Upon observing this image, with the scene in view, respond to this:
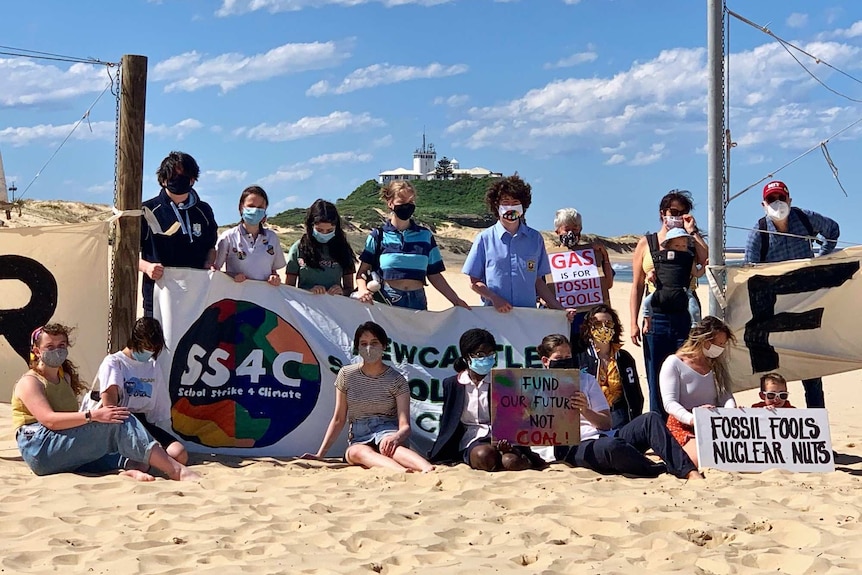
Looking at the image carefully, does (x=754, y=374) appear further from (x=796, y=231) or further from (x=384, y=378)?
(x=384, y=378)

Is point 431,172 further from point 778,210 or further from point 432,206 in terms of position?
point 778,210

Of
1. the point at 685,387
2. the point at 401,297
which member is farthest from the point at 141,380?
the point at 685,387

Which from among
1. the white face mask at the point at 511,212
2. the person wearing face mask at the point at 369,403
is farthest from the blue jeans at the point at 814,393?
the person wearing face mask at the point at 369,403

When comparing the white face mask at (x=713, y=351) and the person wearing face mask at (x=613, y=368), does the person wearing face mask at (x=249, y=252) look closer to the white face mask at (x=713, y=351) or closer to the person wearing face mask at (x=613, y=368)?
the person wearing face mask at (x=613, y=368)

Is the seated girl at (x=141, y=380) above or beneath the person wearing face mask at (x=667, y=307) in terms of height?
beneath

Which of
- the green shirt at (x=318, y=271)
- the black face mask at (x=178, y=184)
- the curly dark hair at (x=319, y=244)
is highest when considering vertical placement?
the black face mask at (x=178, y=184)

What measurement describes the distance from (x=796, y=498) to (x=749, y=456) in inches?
30.9

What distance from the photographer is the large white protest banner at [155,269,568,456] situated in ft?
23.9

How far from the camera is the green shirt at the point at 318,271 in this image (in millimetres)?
7492

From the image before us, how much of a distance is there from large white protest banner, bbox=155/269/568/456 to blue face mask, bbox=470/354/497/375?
83 cm

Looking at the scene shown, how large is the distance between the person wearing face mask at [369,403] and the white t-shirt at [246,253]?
0.98 meters

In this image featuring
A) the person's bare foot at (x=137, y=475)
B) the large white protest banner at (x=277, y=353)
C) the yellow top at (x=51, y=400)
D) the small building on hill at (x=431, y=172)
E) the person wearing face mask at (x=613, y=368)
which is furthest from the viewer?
the small building on hill at (x=431, y=172)

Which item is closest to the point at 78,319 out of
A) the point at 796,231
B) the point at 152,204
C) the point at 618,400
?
the point at 152,204

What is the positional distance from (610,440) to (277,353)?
2470mm
